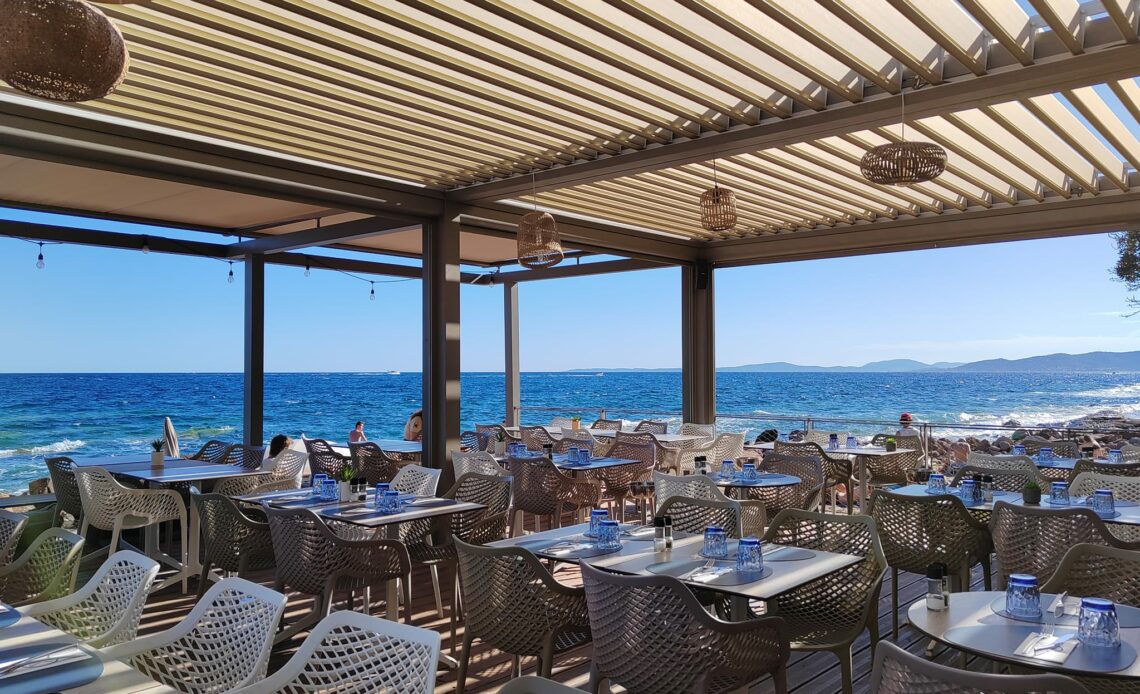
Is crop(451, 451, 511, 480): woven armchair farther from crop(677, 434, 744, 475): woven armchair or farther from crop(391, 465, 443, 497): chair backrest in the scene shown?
crop(677, 434, 744, 475): woven armchair

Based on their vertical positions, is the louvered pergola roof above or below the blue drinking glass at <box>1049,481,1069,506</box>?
above

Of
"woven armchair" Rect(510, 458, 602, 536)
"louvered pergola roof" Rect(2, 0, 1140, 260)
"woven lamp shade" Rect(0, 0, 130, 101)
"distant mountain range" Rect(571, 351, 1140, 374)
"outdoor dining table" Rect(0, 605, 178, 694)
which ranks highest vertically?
"louvered pergola roof" Rect(2, 0, 1140, 260)

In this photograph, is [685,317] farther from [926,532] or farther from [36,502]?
[36,502]

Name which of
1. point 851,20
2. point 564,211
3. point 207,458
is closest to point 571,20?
point 851,20

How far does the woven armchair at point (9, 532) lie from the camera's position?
3396 millimetres

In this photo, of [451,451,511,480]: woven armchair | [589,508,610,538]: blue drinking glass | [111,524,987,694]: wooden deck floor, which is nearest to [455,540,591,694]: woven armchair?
[589,508,610,538]: blue drinking glass

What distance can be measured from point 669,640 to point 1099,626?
1.25 meters

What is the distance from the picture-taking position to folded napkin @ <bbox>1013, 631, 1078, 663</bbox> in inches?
84.4

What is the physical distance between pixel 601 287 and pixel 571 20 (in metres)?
39.2

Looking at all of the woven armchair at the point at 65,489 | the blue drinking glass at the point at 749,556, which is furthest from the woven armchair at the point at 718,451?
the woven armchair at the point at 65,489

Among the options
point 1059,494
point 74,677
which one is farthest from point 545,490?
point 74,677

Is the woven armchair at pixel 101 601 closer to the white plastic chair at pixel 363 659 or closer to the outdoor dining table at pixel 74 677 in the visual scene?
the outdoor dining table at pixel 74 677

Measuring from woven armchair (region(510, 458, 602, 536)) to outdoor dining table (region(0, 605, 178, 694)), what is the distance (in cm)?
435

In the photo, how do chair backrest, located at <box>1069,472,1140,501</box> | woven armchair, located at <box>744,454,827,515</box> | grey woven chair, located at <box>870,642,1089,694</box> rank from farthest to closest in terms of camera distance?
woven armchair, located at <box>744,454,827,515</box>
chair backrest, located at <box>1069,472,1140,501</box>
grey woven chair, located at <box>870,642,1089,694</box>
